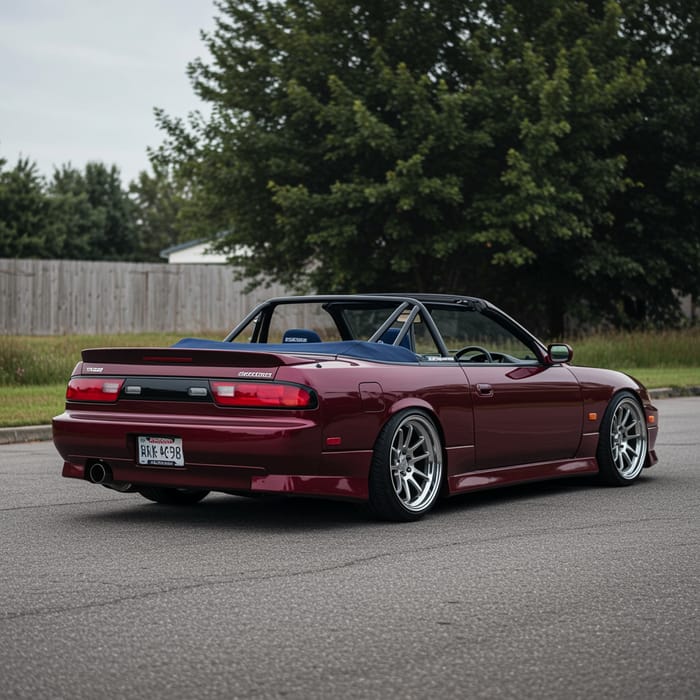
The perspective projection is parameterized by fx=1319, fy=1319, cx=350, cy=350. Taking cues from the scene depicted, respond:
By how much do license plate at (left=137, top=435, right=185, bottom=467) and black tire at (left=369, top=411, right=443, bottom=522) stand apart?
1.12 m

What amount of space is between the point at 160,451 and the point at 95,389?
2.18 ft

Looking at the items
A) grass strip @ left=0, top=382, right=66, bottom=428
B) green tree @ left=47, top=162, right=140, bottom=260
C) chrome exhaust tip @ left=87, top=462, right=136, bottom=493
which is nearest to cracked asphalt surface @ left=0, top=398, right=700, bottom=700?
chrome exhaust tip @ left=87, top=462, right=136, bottom=493

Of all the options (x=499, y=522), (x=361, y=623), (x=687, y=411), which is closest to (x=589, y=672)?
(x=361, y=623)

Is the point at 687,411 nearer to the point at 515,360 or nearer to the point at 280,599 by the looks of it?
the point at 515,360

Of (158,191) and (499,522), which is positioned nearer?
(499,522)

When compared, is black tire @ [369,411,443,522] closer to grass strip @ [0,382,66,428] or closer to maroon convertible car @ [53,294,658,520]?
maroon convertible car @ [53,294,658,520]

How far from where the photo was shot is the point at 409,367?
8.04m

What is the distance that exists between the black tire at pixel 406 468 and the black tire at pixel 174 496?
1570 mm

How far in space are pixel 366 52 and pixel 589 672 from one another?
29.9m

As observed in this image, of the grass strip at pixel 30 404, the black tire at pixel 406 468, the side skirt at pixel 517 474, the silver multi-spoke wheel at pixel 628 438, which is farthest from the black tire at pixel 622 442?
the grass strip at pixel 30 404

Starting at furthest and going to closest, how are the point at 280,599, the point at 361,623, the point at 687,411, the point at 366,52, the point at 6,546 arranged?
the point at 366,52, the point at 687,411, the point at 6,546, the point at 280,599, the point at 361,623

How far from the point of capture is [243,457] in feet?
24.2

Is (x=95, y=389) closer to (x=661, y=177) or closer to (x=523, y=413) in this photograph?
(x=523, y=413)

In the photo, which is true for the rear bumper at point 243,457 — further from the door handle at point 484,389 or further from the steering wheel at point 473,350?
the steering wheel at point 473,350
